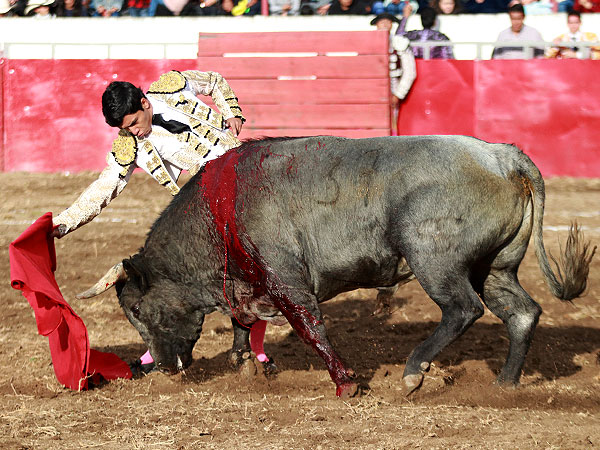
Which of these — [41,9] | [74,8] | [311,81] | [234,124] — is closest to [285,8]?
[311,81]

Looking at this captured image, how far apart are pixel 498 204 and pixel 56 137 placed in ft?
26.1

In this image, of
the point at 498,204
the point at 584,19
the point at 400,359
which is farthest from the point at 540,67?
the point at 498,204

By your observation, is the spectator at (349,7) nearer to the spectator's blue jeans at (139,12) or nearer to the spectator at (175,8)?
the spectator at (175,8)

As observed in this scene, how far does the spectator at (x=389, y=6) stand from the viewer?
38.2 feet

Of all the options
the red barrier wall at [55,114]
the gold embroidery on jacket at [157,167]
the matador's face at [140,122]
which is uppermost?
the matador's face at [140,122]

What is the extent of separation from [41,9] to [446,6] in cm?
551

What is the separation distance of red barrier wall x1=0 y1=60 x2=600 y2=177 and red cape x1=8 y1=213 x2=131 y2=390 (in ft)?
20.9

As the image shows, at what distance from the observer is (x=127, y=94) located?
16.0 ft

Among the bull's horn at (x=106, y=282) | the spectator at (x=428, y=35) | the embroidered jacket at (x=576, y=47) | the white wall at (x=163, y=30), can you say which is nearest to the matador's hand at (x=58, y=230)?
the bull's horn at (x=106, y=282)

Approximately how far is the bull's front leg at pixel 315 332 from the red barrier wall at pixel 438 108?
6.61 meters

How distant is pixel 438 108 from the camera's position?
36.5 feet

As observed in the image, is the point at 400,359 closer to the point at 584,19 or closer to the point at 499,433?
the point at 499,433

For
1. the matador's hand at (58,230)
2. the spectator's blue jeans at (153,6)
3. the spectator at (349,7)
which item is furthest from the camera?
the spectator's blue jeans at (153,6)

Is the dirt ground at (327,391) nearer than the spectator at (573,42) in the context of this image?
Yes
